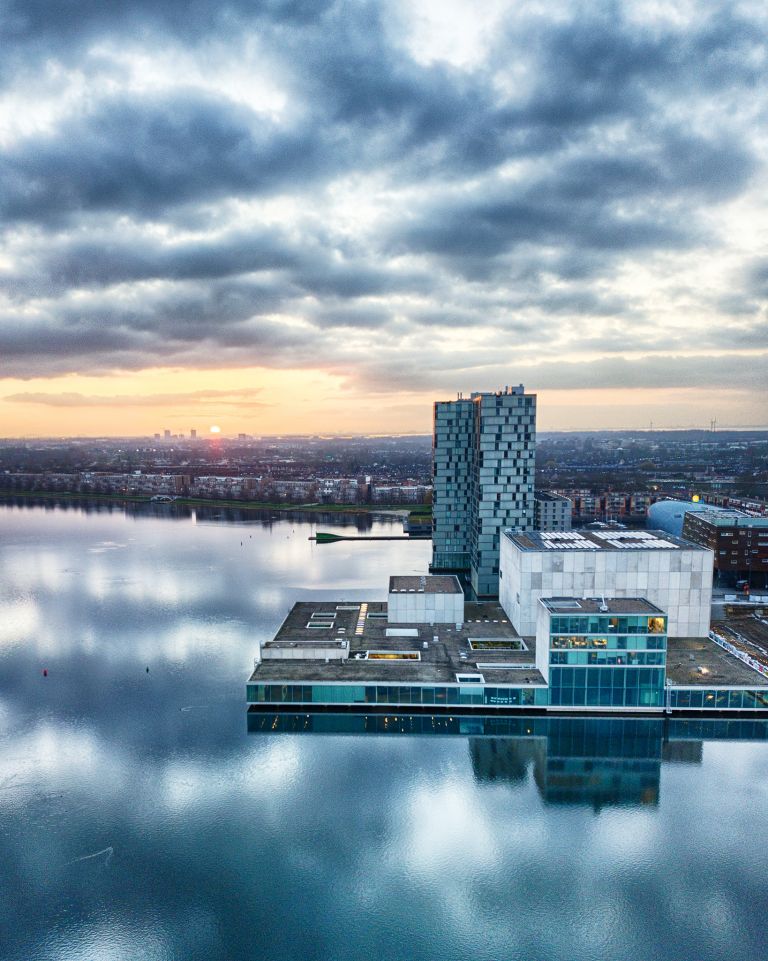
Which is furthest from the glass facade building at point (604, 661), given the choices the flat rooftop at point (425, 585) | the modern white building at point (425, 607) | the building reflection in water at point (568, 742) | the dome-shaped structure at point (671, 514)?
the dome-shaped structure at point (671, 514)

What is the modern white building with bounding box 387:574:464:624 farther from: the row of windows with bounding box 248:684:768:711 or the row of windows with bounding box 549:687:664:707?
the row of windows with bounding box 549:687:664:707

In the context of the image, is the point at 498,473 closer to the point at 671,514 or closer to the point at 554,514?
the point at 554,514

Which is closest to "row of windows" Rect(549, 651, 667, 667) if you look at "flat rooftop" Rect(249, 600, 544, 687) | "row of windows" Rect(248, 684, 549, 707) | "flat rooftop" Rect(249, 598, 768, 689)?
"flat rooftop" Rect(249, 598, 768, 689)

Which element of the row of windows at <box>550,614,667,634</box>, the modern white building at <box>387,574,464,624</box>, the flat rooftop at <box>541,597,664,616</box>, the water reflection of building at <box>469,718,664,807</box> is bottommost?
the water reflection of building at <box>469,718,664,807</box>

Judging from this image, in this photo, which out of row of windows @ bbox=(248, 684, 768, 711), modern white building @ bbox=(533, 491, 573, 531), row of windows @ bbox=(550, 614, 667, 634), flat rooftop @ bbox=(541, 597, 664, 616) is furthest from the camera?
modern white building @ bbox=(533, 491, 573, 531)

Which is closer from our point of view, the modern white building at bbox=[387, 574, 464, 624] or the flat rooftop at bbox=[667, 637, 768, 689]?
the flat rooftop at bbox=[667, 637, 768, 689]

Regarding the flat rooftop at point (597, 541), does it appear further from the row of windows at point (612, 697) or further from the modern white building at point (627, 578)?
the row of windows at point (612, 697)

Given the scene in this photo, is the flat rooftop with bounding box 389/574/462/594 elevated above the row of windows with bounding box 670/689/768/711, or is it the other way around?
the flat rooftop with bounding box 389/574/462/594
